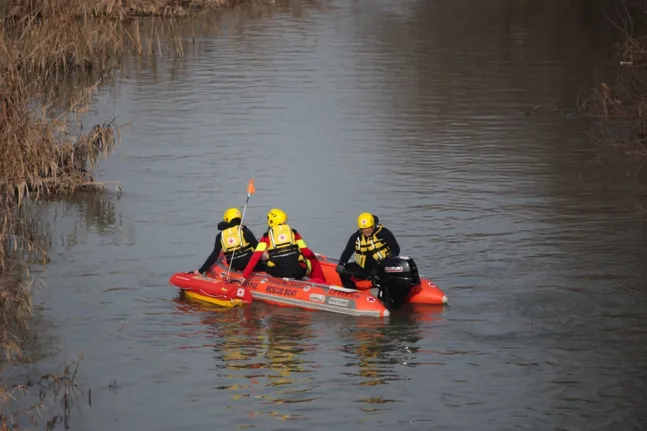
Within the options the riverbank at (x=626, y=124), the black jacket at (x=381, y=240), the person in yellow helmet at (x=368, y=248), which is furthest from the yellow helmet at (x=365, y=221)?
the riverbank at (x=626, y=124)

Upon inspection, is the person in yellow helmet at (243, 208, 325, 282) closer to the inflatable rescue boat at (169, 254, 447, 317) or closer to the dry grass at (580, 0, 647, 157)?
the inflatable rescue boat at (169, 254, 447, 317)

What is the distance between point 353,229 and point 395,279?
5527mm

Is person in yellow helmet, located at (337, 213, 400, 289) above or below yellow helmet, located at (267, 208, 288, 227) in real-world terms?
below

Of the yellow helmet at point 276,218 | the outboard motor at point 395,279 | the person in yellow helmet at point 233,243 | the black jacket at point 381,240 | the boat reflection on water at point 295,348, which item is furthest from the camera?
the person in yellow helmet at point 233,243

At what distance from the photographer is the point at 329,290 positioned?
1830cm

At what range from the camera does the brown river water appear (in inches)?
599

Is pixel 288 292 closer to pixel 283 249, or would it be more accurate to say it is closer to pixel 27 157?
pixel 283 249

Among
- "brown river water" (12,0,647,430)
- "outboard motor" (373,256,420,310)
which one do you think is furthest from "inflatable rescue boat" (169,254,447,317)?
"brown river water" (12,0,647,430)

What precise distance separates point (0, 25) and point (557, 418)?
12.8m

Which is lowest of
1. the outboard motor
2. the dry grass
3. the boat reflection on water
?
the boat reflection on water

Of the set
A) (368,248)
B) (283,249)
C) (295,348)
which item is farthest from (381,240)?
(295,348)

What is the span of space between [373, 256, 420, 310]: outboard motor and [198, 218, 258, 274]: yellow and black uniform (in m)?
2.38

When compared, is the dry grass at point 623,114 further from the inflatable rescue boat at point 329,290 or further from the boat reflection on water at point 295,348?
the boat reflection on water at point 295,348

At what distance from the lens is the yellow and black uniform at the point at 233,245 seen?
19.5m
